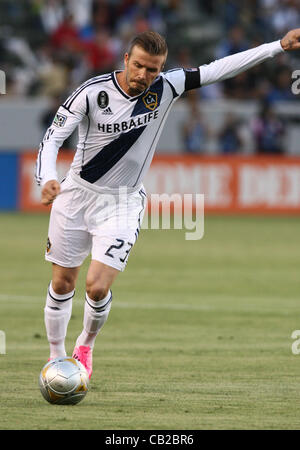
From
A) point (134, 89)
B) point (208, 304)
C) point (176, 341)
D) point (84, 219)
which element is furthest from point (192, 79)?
point (208, 304)

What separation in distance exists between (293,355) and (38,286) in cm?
490

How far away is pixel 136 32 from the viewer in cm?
2527

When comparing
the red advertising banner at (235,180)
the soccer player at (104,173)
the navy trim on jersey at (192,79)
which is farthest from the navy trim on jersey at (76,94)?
the red advertising banner at (235,180)

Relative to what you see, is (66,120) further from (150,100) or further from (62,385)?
(62,385)

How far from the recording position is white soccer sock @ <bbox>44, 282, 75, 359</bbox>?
25.7 ft

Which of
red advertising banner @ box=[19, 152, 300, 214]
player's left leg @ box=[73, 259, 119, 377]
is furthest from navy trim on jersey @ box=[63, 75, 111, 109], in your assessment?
red advertising banner @ box=[19, 152, 300, 214]

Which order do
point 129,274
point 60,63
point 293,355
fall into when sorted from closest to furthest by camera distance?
1. point 293,355
2. point 129,274
3. point 60,63

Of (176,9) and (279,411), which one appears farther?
(176,9)

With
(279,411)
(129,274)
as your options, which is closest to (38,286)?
(129,274)

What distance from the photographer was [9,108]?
2505cm

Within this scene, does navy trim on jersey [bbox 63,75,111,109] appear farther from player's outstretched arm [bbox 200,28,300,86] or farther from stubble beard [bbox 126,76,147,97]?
player's outstretched arm [bbox 200,28,300,86]

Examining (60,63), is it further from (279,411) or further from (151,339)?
(279,411)

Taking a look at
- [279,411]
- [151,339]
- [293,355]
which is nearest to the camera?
[279,411]

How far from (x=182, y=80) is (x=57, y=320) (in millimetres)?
1985
